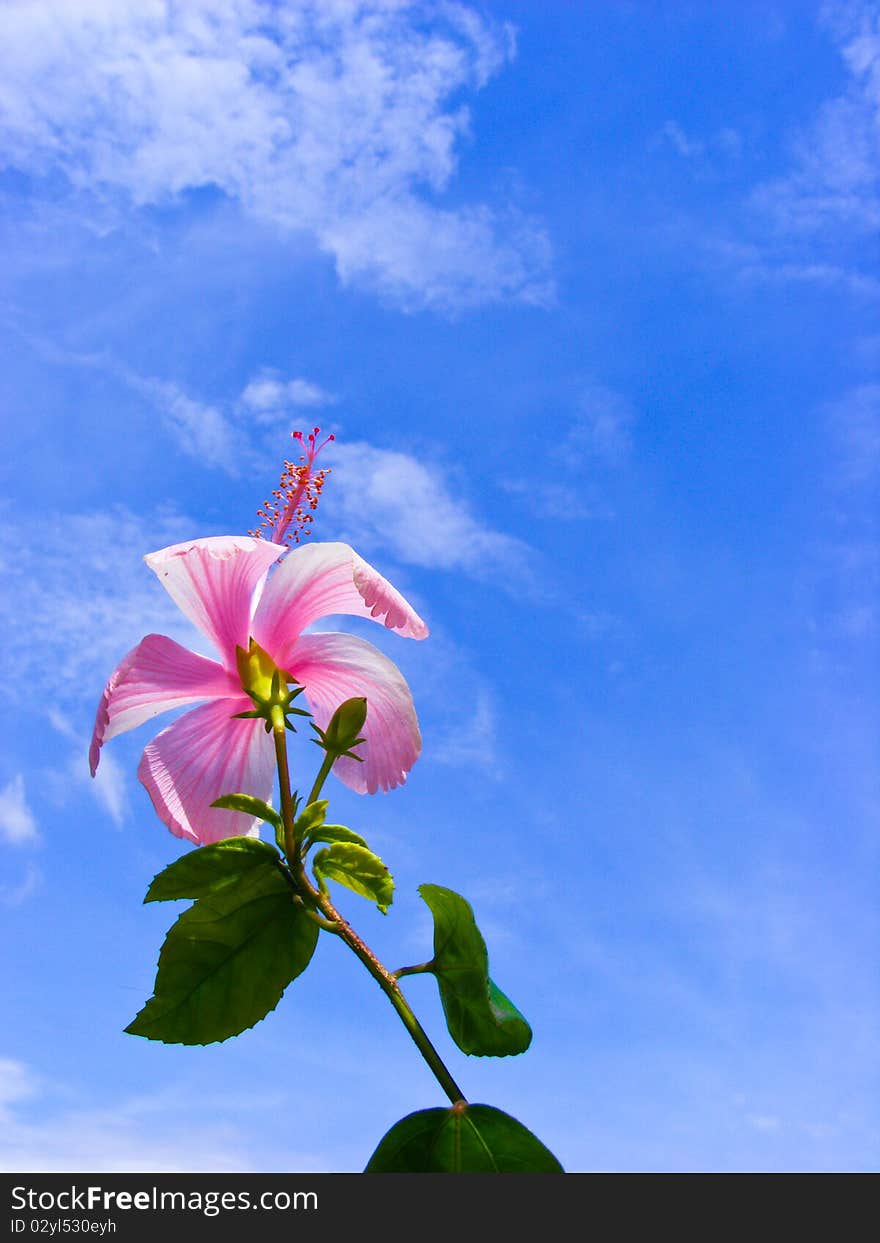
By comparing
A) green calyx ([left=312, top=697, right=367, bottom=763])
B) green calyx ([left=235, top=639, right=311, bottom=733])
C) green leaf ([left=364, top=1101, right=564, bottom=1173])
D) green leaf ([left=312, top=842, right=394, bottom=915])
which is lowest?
green leaf ([left=364, top=1101, right=564, bottom=1173])

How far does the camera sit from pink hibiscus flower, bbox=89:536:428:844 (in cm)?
170

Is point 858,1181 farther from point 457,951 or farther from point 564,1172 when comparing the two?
point 457,951

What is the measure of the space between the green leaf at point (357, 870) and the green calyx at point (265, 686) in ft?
0.72

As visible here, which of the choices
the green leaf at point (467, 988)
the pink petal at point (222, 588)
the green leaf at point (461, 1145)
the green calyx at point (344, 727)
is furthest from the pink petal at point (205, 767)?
the green leaf at point (461, 1145)

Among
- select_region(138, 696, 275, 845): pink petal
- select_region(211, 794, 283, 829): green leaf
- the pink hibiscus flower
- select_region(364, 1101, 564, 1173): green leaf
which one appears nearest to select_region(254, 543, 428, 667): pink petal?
the pink hibiscus flower

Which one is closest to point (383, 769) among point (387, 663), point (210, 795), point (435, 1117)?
point (387, 663)

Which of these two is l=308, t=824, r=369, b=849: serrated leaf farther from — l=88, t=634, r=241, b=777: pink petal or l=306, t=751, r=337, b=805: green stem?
l=88, t=634, r=241, b=777: pink petal

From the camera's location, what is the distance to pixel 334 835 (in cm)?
156

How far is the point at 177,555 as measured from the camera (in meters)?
1.67

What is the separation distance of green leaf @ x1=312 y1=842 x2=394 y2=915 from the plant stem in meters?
0.03

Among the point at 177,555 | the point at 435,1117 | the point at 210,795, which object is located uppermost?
the point at 177,555

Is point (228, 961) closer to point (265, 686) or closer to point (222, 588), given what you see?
point (265, 686)

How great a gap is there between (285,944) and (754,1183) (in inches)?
29.7

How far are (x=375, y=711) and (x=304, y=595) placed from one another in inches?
8.6
